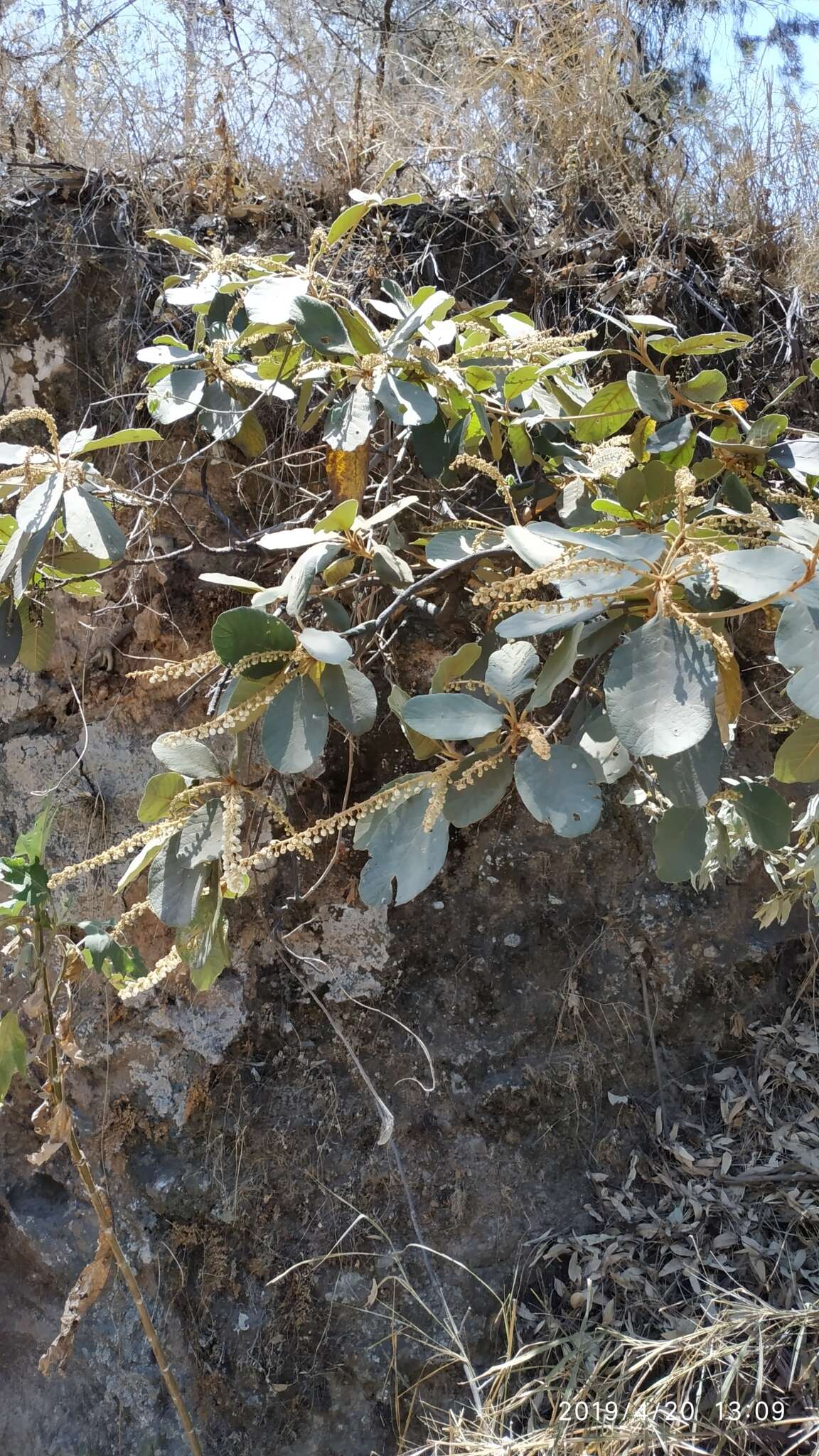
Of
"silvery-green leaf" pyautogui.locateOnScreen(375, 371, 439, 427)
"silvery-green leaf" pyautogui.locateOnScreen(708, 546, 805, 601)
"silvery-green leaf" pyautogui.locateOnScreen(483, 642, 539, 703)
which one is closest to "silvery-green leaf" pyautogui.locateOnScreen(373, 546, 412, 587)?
"silvery-green leaf" pyautogui.locateOnScreen(375, 371, 439, 427)

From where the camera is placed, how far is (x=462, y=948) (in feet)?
6.23

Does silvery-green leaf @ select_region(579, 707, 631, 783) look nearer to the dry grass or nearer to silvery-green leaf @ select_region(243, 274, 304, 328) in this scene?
silvery-green leaf @ select_region(243, 274, 304, 328)

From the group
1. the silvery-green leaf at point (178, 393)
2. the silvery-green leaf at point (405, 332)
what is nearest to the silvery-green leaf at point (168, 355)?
the silvery-green leaf at point (178, 393)

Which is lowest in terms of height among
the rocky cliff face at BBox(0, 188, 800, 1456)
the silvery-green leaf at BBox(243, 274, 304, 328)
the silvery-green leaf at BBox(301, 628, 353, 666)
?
the rocky cliff face at BBox(0, 188, 800, 1456)

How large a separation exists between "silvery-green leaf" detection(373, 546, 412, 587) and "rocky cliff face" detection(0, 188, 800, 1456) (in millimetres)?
596

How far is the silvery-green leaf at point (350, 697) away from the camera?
114 centimetres

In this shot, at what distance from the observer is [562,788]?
40.3 inches

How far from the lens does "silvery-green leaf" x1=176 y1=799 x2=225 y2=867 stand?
1225mm

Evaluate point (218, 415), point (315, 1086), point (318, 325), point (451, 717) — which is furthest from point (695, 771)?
point (315, 1086)

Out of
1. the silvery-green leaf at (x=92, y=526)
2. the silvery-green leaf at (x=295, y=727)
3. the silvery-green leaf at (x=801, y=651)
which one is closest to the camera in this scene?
the silvery-green leaf at (x=801, y=651)

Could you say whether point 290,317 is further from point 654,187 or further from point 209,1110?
point 209,1110

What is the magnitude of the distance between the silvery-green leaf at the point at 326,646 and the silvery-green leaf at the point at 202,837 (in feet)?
0.95

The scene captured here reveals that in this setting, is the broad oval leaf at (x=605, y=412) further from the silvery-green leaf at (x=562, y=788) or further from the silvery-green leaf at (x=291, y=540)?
the silvery-green leaf at (x=562, y=788)

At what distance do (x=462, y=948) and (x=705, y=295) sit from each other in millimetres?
1406
